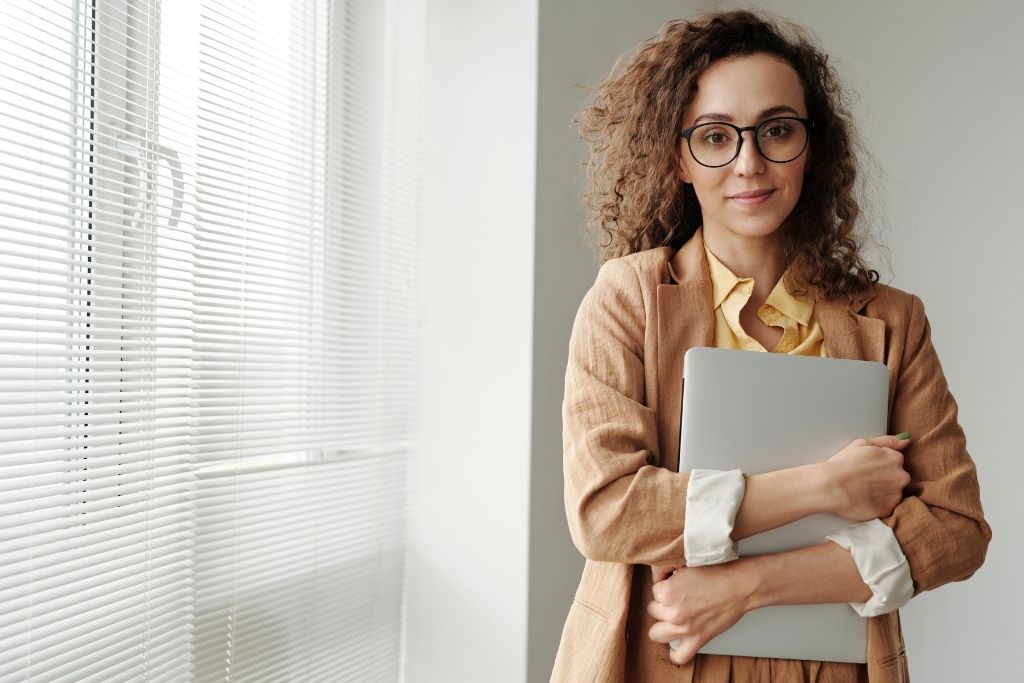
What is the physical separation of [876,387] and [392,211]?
53.8 inches

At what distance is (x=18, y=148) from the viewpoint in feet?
4.27

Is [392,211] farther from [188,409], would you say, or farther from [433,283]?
[188,409]

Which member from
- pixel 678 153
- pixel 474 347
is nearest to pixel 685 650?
pixel 678 153

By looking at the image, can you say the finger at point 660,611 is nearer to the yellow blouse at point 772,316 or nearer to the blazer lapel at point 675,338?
the blazer lapel at point 675,338

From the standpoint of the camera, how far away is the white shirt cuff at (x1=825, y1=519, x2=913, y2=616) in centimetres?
114

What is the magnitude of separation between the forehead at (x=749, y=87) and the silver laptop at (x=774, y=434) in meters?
0.39

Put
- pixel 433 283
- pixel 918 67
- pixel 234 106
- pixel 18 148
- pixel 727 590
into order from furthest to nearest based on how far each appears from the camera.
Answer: pixel 918 67
pixel 433 283
pixel 234 106
pixel 18 148
pixel 727 590

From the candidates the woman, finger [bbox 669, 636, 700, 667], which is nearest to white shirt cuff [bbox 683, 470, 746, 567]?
the woman

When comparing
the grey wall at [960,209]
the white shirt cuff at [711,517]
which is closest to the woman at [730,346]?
the white shirt cuff at [711,517]

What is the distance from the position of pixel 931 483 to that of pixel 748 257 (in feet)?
1.42

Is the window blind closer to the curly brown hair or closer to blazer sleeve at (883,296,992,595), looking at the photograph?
the curly brown hair

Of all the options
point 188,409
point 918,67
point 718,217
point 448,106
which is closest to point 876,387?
point 718,217

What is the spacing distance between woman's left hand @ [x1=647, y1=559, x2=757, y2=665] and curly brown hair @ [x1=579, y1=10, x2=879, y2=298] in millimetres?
484

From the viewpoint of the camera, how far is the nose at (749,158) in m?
1.27
